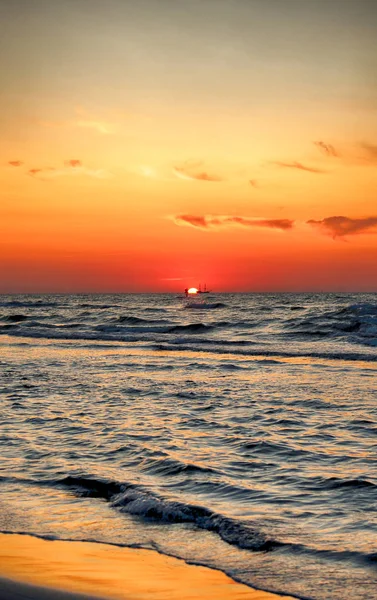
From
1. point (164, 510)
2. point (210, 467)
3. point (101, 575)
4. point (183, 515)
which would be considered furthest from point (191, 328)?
point (101, 575)

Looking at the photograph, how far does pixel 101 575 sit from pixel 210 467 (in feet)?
12.4

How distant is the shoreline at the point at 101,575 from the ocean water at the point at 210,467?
0.66 feet

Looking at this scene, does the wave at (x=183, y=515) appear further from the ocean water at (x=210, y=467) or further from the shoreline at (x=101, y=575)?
the shoreline at (x=101, y=575)

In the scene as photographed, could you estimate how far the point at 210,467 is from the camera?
916 cm

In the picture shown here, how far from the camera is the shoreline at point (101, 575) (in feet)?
16.9

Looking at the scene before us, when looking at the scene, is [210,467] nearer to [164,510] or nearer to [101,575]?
[164,510]

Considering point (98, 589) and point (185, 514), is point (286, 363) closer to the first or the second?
point (185, 514)

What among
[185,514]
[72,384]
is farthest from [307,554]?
[72,384]

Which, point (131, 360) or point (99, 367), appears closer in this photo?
point (99, 367)

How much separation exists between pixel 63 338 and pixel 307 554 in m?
35.9

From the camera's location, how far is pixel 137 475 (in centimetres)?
885

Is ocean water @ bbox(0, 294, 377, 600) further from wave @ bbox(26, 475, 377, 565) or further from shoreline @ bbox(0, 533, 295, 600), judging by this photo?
shoreline @ bbox(0, 533, 295, 600)

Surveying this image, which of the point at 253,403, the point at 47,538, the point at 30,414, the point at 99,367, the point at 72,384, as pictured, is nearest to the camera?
the point at 47,538

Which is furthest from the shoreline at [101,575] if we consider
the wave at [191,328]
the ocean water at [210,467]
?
the wave at [191,328]
